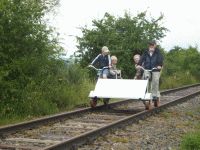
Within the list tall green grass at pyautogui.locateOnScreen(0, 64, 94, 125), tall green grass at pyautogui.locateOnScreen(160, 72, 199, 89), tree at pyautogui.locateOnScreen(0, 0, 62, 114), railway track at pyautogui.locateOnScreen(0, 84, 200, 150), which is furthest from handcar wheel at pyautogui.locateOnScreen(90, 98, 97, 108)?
tall green grass at pyautogui.locateOnScreen(160, 72, 199, 89)

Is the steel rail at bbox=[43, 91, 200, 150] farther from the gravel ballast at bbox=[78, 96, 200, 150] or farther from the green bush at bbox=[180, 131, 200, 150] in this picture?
the green bush at bbox=[180, 131, 200, 150]

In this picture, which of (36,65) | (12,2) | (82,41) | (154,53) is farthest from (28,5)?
(82,41)

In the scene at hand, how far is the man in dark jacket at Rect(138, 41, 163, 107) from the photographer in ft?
49.3

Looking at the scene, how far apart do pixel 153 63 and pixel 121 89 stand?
1205 millimetres

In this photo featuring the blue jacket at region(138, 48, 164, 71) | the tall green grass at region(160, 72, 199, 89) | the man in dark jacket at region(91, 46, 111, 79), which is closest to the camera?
the blue jacket at region(138, 48, 164, 71)

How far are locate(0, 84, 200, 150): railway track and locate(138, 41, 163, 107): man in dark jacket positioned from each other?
0.69m

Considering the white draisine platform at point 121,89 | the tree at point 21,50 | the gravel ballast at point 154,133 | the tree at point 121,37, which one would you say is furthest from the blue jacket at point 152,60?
the tree at point 121,37

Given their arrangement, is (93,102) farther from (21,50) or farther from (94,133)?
(94,133)

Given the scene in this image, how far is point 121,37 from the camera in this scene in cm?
2661

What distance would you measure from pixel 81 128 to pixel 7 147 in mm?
2698

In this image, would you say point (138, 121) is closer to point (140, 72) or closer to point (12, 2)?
point (140, 72)

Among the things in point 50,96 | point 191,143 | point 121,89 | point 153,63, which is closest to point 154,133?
point 191,143

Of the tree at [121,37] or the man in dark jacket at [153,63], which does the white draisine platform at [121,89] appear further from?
the tree at [121,37]

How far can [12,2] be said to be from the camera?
13.3 meters
